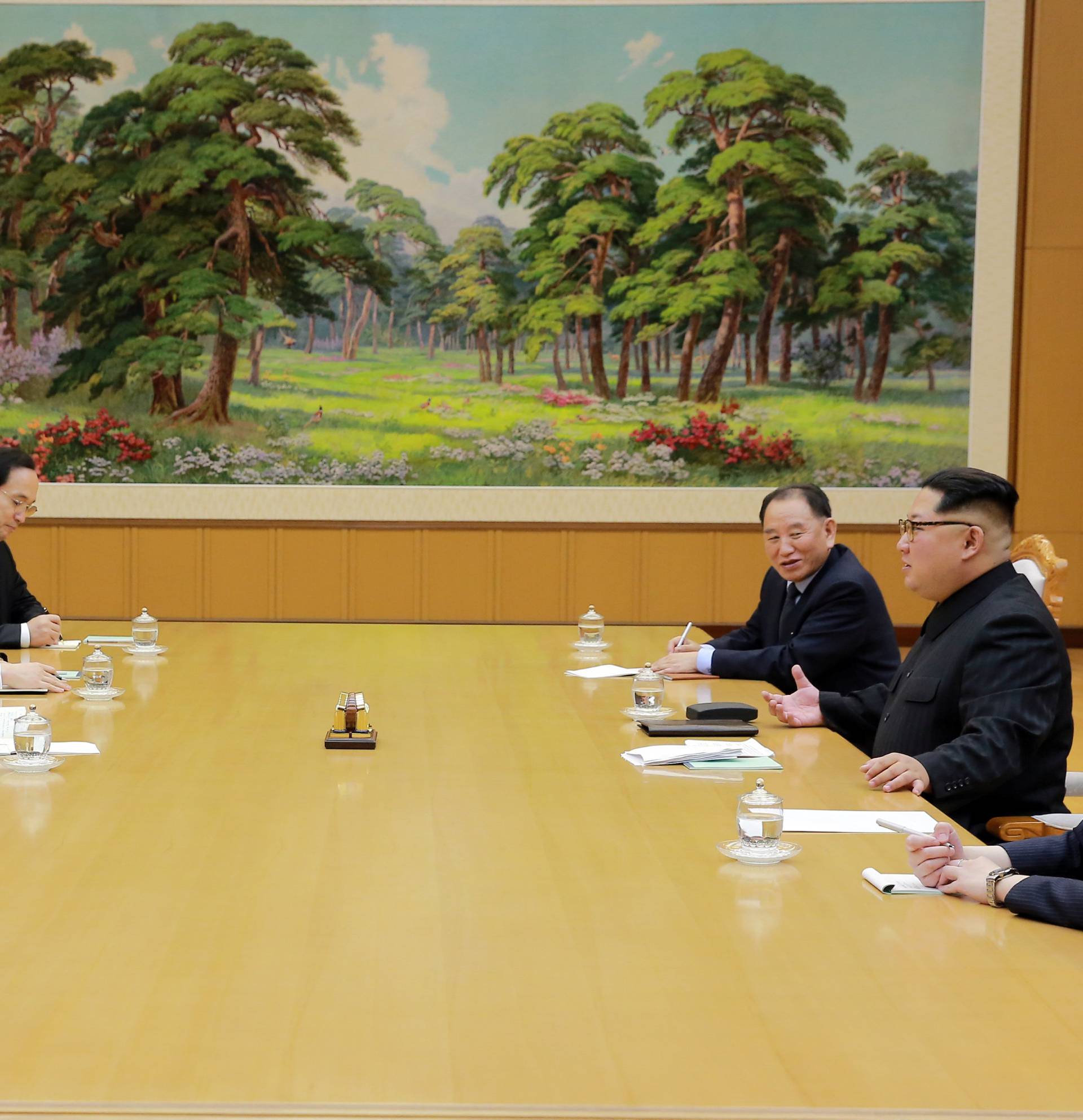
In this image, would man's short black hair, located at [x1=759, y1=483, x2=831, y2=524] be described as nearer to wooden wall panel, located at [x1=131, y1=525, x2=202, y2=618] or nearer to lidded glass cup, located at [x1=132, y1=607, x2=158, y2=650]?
lidded glass cup, located at [x1=132, y1=607, x2=158, y2=650]

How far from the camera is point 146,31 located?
341 inches

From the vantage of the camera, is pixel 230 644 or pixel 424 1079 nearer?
pixel 424 1079

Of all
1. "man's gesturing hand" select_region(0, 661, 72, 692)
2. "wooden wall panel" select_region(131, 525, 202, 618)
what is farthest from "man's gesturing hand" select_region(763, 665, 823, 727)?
"wooden wall panel" select_region(131, 525, 202, 618)

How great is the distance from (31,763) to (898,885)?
66.0 inches

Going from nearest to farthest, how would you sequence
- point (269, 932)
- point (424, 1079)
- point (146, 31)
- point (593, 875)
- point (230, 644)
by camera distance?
point (424, 1079) → point (269, 932) → point (593, 875) → point (230, 644) → point (146, 31)

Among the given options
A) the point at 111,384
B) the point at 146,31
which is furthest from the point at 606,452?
the point at 146,31

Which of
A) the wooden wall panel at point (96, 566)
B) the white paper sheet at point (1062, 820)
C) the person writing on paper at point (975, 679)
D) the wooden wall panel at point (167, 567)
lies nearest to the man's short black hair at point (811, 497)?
the person writing on paper at point (975, 679)

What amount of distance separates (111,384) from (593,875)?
7.56 meters

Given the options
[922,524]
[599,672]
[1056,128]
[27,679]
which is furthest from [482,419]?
[922,524]

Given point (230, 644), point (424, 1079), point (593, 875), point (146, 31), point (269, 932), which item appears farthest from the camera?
point (146, 31)

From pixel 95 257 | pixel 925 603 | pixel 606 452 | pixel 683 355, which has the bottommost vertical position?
pixel 925 603

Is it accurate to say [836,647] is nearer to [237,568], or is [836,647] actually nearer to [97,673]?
[97,673]

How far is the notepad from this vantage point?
1971 millimetres

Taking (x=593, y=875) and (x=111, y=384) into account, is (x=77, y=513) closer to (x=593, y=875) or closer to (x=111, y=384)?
(x=111, y=384)
